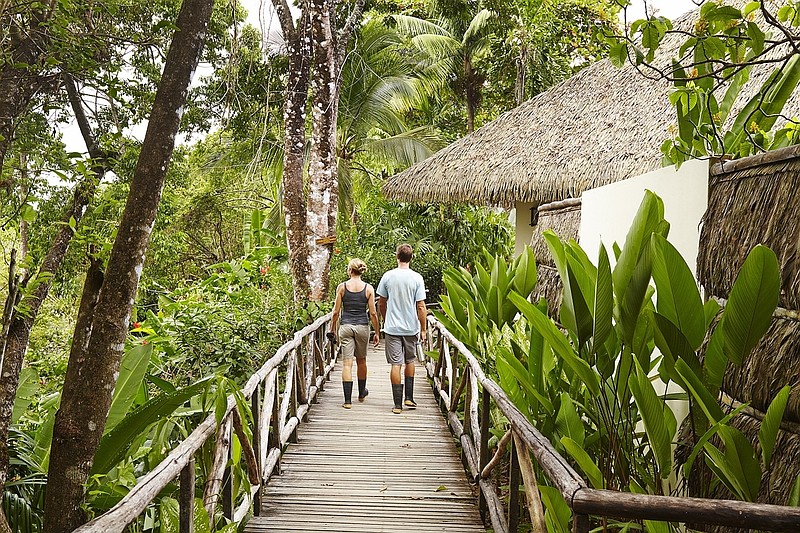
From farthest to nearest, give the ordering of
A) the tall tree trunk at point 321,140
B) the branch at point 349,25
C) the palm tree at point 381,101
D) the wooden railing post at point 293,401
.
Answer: the palm tree at point 381,101 → the branch at point 349,25 → the tall tree trunk at point 321,140 → the wooden railing post at point 293,401

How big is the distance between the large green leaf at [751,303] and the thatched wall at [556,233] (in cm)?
265

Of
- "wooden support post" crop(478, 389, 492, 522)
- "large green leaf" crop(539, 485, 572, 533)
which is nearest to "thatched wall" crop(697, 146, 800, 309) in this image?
"large green leaf" crop(539, 485, 572, 533)

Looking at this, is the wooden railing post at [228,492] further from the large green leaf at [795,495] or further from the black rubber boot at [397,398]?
the black rubber boot at [397,398]

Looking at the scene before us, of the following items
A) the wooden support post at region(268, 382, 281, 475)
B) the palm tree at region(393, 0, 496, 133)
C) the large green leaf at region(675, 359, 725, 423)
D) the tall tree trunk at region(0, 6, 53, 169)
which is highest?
the palm tree at region(393, 0, 496, 133)

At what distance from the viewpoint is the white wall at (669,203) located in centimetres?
322

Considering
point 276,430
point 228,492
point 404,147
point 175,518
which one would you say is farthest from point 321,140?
A: point 404,147

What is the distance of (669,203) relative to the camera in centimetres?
352

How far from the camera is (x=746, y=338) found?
2.36m

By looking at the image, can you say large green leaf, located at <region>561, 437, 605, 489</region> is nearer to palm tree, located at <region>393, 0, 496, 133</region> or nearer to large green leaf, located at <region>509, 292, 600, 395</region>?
large green leaf, located at <region>509, 292, 600, 395</region>

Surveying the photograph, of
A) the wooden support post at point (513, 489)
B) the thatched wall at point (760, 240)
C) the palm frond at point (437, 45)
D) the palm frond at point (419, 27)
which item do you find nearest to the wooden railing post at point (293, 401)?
the wooden support post at point (513, 489)

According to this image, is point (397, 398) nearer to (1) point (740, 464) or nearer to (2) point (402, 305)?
(2) point (402, 305)

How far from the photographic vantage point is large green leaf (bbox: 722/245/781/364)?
217cm

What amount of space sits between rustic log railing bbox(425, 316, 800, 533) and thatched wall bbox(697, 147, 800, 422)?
0.61m

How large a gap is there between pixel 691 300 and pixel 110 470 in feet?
8.59
